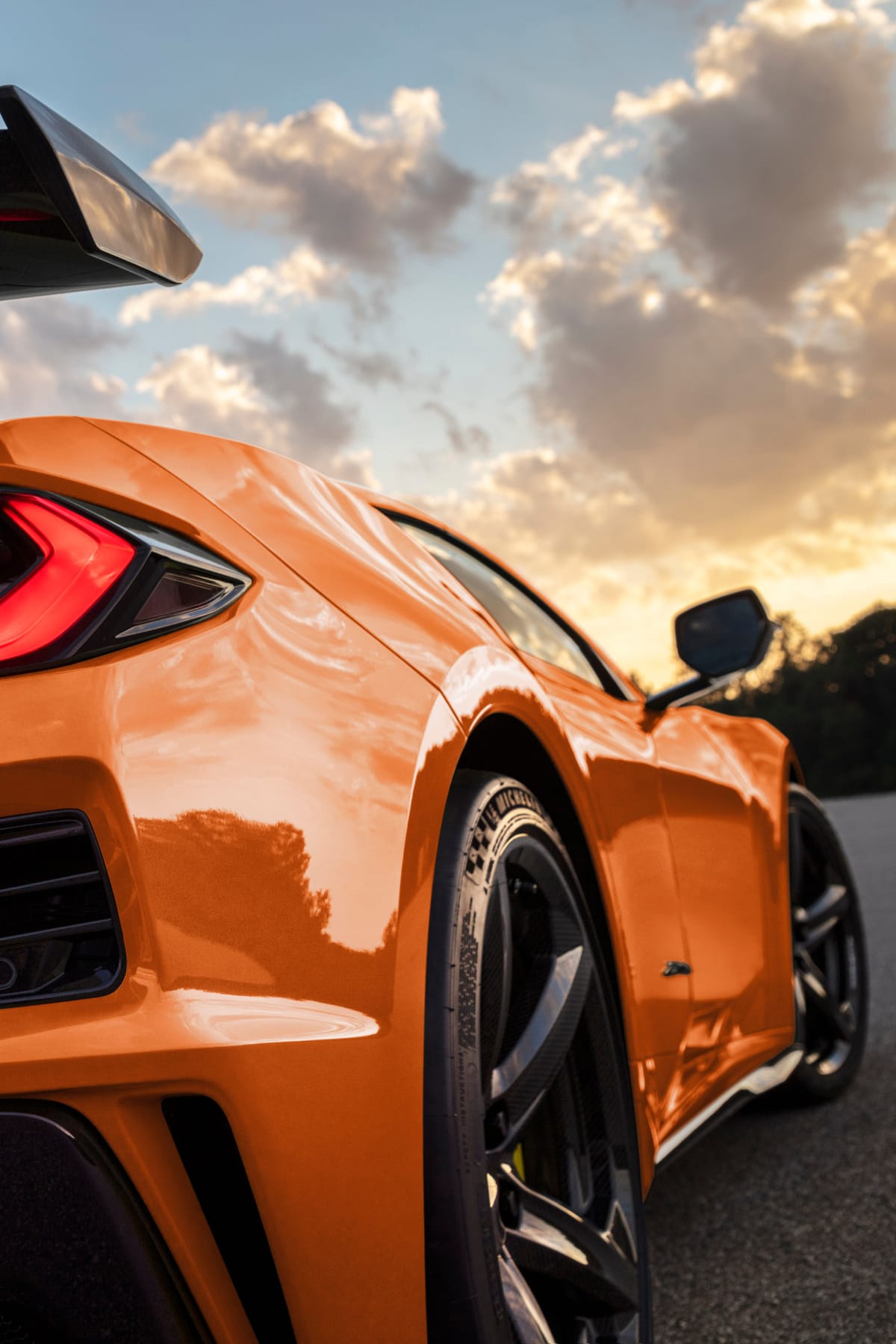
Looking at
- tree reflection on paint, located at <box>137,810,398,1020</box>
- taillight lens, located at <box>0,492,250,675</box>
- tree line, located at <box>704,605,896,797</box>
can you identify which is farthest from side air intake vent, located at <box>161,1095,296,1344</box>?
tree line, located at <box>704,605,896,797</box>

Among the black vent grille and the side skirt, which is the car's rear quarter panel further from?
the side skirt

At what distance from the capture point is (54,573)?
1.23 metres

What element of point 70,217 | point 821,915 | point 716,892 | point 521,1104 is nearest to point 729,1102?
point 716,892

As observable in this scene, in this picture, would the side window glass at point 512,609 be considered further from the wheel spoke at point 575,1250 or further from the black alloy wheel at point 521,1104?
the wheel spoke at point 575,1250

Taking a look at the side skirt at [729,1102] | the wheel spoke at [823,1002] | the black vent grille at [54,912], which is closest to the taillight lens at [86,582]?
the black vent grille at [54,912]

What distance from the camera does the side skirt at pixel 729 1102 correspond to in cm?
223

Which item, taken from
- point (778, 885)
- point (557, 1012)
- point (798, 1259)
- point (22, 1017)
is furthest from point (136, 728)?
point (778, 885)

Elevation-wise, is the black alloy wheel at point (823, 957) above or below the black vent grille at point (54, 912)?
below

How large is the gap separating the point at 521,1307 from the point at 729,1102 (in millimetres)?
1324

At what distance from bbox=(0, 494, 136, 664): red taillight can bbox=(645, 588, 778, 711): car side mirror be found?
6.63 feet

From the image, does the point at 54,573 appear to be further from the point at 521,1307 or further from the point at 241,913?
the point at 521,1307

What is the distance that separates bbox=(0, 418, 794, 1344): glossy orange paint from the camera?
3.64 ft

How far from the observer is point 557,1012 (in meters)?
1.71

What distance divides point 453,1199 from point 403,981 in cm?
24
